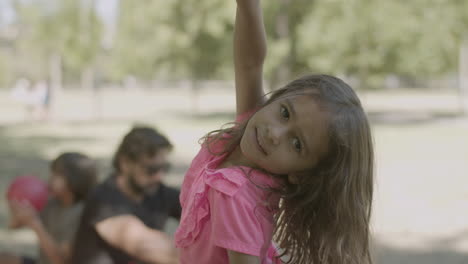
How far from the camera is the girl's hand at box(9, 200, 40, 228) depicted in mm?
3106

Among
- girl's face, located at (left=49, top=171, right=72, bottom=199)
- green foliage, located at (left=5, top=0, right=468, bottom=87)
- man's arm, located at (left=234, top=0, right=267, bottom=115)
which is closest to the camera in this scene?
man's arm, located at (left=234, top=0, right=267, bottom=115)

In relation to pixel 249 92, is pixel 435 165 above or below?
below

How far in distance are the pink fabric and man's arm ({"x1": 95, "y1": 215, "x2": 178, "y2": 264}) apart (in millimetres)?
1232

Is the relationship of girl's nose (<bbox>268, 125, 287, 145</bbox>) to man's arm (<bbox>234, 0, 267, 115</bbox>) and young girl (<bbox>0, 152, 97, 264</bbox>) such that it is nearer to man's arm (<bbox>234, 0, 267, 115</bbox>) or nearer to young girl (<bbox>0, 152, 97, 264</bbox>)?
man's arm (<bbox>234, 0, 267, 115</bbox>)

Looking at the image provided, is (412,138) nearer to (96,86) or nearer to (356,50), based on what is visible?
(356,50)

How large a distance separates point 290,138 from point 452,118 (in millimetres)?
20807

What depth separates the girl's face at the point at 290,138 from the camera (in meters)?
1.27

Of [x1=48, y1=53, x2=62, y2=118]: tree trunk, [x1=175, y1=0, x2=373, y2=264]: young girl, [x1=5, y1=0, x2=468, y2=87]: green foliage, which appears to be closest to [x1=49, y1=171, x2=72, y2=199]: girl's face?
[x1=175, y1=0, x2=373, y2=264]: young girl

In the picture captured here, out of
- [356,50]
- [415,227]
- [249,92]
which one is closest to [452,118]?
[356,50]

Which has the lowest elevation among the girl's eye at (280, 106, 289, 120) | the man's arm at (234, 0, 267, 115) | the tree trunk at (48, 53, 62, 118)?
the tree trunk at (48, 53, 62, 118)

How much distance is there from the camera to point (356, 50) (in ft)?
67.2

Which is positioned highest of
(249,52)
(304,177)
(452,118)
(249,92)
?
(249,52)

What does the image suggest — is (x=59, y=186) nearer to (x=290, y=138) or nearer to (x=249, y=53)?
(x=249, y=53)

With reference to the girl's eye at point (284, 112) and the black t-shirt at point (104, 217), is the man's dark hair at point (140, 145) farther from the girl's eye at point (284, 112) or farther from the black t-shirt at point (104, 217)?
the girl's eye at point (284, 112)
